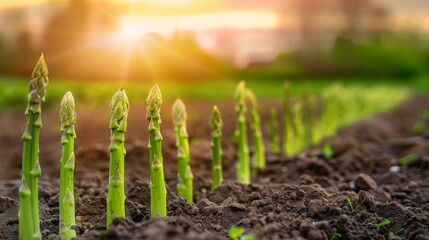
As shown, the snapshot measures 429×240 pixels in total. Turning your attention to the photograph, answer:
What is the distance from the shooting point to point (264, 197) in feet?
14.2

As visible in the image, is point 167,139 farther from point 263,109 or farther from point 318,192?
point 263,109

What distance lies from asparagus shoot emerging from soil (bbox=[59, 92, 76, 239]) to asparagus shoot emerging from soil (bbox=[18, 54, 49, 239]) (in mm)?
188

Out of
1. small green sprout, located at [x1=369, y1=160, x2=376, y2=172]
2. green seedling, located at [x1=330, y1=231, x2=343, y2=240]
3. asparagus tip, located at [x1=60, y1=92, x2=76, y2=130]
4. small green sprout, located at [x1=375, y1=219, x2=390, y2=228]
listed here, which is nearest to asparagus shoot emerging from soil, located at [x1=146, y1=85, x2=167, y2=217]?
asparagus tip, located at [x1=60, y1=92, x2=76, y2=130]

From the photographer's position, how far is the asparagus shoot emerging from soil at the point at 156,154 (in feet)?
12.5

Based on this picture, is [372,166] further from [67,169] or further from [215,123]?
[67,169]

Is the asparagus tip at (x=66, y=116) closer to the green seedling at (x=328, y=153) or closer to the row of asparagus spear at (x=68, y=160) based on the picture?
the row of asparagus spear at (x=68, y=160)

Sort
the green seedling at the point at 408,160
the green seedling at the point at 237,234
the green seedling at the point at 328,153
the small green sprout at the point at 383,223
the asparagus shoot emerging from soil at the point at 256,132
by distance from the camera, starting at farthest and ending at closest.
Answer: the green seedling at the point at 408,160, the green seedling at the point at 328,153, the asparagus shoot emerging from soil at the point at 256,132, the small green sprout at the point at 383,223, the green seedling at the point at 237,234

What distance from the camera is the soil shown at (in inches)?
134

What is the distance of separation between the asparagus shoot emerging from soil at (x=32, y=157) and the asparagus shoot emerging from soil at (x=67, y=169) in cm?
19

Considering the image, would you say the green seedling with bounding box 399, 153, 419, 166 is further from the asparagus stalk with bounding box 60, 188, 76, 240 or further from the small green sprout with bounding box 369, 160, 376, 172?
the asparagus stalk with bounding box 60, 188, 76, 240

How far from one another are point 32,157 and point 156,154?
791 mm

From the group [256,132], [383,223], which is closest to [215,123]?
[256,132]

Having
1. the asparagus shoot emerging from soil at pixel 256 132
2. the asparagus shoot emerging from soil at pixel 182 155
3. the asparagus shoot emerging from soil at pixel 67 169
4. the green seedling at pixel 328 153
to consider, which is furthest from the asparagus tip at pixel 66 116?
the green seedling at pixel 328 153

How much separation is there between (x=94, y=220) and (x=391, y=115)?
12.2 meters
